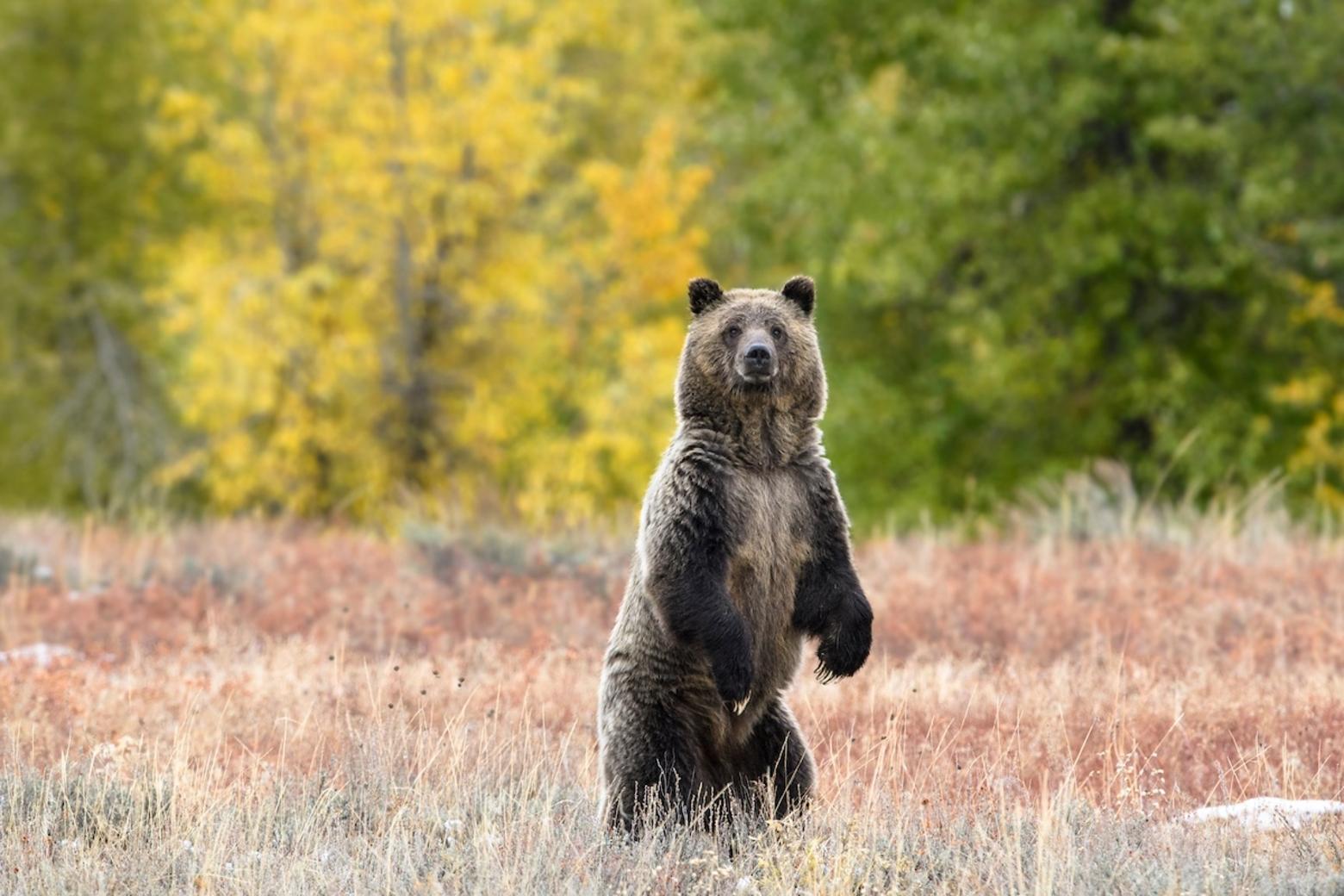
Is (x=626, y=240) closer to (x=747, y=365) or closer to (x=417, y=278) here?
(x=417, y=278)

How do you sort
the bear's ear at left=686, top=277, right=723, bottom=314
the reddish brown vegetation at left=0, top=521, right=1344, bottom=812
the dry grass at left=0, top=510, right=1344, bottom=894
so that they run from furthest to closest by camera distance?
the reddish brown vegetation at left=0, top=521, right=1344, bottom=812 → the bear's ear at left=686, top=277, right=723, bottom=314 → the dry grass at left=0, top=510, right=1344, bottom=894

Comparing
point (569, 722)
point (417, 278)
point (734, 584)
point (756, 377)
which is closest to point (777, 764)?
point (734, 584)

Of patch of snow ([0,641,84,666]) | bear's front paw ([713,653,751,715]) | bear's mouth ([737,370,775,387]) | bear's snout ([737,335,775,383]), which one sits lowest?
patch of snow ([0,641,84,666])

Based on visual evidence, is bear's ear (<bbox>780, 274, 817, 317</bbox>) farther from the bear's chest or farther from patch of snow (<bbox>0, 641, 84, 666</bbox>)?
patch of snow (<bbox>0, 641, 84, 666</bbox>)

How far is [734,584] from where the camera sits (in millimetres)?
5969

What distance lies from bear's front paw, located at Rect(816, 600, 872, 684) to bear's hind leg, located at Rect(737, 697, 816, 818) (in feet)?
0.92

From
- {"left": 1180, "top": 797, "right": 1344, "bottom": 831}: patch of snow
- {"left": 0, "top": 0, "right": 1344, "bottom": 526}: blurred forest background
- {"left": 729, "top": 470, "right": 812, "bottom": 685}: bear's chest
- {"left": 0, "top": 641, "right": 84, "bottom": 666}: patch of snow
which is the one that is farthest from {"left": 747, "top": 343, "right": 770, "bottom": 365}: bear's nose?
{"left": 0, "top": 0, "right": 1344, "bottom": 526}: blurred forest background

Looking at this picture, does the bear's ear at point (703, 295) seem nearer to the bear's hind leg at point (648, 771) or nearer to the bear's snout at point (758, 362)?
the bear's snout at point (758, 362)

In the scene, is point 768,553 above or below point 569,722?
above

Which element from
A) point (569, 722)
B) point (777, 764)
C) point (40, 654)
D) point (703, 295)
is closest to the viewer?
point (777, 764)

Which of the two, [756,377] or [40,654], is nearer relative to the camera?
[756,377]

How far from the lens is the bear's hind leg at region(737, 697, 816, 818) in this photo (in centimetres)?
601

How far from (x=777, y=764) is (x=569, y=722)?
2062mm

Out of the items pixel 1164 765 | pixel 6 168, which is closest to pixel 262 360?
pixel 6 168
